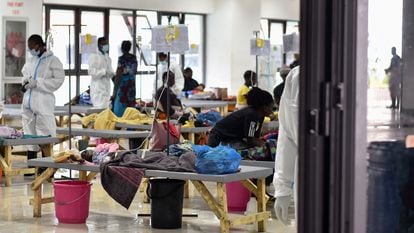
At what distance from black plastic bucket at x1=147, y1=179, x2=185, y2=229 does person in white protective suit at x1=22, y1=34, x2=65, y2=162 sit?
3.53m

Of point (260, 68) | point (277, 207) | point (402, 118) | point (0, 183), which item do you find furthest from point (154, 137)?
point (260, 68)

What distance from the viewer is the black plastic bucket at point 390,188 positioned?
231 cm

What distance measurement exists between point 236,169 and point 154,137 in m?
1.23

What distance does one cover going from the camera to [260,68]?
18062 millimetres

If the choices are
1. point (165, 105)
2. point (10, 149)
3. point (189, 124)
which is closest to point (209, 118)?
point (189, 124)

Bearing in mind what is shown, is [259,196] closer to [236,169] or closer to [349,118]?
[236,169]

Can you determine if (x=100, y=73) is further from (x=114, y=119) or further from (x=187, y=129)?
(x=187, y=129)

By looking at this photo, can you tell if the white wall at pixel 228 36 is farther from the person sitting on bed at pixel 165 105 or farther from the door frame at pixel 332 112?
the door frame at pixel 332 112

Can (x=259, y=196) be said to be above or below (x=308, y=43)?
below

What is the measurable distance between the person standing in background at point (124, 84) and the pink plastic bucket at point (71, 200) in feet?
19.1

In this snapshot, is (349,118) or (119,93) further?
(119,93)

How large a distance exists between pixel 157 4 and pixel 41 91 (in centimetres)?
913

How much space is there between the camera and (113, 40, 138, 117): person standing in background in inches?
498

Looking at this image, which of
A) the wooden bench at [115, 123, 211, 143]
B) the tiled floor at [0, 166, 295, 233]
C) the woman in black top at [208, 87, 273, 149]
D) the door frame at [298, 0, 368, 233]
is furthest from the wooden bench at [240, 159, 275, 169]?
the door frame at [298, 0, 368, 233]
